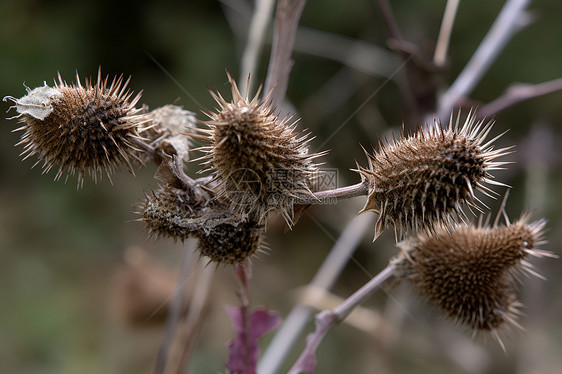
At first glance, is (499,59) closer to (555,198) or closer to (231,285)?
(555,198)

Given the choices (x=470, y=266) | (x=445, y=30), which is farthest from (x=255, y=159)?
(x=445, y=30)

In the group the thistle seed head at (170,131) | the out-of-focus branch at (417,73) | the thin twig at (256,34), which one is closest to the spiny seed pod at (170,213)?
the thistle seed head at (170,131)

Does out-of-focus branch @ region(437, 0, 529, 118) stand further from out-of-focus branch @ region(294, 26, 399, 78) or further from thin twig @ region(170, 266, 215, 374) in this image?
thin twig @ region(170, 266, 215, 374)

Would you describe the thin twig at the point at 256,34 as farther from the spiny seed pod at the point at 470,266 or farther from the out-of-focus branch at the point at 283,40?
the spiny seed pod at the point at 470,266

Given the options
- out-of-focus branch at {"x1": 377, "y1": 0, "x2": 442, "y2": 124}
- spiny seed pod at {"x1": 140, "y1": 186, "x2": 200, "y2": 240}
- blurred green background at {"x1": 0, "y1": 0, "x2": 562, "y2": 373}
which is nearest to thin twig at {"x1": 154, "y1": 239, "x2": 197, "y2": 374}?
spiny seed pod at {"x1": 140, "y1": 186, "x2": 200, "y2": 240}

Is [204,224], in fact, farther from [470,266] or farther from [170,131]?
[470,266]
